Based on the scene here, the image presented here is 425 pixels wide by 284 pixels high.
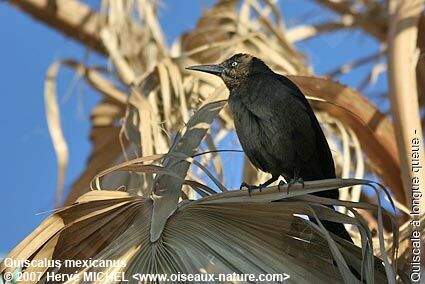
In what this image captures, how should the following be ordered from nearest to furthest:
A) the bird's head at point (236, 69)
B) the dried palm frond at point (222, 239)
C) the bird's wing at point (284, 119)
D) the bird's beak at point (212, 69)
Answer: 1. the dried palm frond at point (222, 239)
2. the bird's wing at point (284, 119)
3. the bird's head at point (236, 69)
4. the bird's beak at point (212, 69)

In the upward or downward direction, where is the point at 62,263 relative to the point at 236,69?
downward

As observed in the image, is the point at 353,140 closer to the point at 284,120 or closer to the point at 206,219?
the point at 284,120

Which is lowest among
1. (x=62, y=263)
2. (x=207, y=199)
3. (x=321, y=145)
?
(x=62, y=263)

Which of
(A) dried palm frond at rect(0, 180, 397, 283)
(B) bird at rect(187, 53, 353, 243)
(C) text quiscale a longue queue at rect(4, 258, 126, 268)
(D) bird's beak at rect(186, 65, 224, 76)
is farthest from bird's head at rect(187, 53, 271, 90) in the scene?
(C) text quiscale a longue queue at rect(4, 258, 126, 268)

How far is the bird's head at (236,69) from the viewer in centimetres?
382

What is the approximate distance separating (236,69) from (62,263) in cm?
143

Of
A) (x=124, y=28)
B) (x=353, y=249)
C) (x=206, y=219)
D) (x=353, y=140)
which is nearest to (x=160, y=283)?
(x=206, y=219)

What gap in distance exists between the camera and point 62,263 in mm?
2848

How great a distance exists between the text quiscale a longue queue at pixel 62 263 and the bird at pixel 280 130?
1.00 m

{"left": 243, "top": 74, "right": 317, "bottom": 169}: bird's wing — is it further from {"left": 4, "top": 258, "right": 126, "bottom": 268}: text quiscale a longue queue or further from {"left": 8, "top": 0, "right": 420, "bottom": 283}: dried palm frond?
{"left": 4, "top": 258, "right": 126, "bottom": 268}: text quiscale a longue queue

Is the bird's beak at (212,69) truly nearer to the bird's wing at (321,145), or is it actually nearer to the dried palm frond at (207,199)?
the dried palm frond at (207,199)

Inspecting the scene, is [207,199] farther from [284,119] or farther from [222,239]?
[284,119]

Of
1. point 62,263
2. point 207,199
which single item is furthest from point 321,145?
point 62,263

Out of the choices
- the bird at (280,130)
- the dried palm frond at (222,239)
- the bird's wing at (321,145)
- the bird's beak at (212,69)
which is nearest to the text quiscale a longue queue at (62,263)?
the dried palm frond at (222,239)
